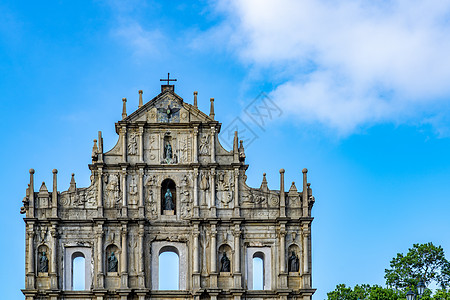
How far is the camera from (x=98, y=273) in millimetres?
48469

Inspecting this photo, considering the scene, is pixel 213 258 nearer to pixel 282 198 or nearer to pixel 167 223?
pixel 167 223

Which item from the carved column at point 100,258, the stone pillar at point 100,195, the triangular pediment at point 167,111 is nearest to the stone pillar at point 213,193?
the triangular pediment at point 167,111

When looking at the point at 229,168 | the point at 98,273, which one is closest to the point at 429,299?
the point at 229,168

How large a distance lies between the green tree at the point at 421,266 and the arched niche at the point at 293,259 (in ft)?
18.8

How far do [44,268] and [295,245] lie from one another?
1103cm

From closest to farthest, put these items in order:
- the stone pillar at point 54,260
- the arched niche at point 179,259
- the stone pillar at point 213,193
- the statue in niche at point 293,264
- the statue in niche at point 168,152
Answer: the stone pillar at point 54,260, the arched niche at point 179,259, the statue in niche at point 293,264, the stone pillar at point 213,193, the statue in niche at point 168,152

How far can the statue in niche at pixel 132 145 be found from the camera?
5038 centimetres

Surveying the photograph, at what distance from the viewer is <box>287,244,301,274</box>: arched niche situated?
1935 inches

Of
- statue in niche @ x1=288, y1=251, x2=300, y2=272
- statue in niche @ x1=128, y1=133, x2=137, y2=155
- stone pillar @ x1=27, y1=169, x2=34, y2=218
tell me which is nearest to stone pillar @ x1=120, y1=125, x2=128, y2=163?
statue in niche @ x1=128, y1=133, x2=137, y2=155

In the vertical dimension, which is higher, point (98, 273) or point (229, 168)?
Answer: point (229, 168)

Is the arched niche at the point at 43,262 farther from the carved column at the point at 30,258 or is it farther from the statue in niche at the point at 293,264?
the statue in niche at the point at 293,264

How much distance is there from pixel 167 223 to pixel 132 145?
155 inches

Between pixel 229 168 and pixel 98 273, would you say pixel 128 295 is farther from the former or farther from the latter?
pixel 229 168

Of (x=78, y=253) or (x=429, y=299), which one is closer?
(x=429, y=299)
